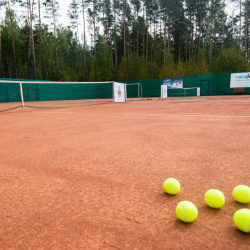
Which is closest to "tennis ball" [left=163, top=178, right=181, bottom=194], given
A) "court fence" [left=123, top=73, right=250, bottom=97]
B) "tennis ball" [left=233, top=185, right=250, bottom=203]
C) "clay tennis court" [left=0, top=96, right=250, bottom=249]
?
"clay tennis court" [left=0, top=96, right=250, bottom=249]

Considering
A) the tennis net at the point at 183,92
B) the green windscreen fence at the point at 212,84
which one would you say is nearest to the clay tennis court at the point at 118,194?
the green windscreen fence at the point at 212,84

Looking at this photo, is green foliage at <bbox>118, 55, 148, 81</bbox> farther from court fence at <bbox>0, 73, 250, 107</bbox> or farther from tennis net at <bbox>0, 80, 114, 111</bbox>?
tennis net at <bbox>0, 80, 114, 111</bbox>

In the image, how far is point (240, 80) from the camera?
2239 centimetres

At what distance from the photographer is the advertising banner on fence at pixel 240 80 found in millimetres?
21888

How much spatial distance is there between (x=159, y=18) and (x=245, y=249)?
42594 millimetres

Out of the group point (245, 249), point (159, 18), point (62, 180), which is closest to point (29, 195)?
point (62, 180)

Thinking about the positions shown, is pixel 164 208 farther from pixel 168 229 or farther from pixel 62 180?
pixel 62 180

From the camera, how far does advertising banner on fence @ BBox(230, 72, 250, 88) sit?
71.8 feet

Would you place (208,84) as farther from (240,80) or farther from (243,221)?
(243,221)

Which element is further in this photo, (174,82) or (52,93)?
(174,82)

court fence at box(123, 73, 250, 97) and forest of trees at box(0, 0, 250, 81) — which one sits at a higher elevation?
forest of trees at box(0, 0, 250, 81)

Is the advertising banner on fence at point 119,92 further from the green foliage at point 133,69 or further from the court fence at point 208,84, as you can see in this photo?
the green foliage at point 133,69

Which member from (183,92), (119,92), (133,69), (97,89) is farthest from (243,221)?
(133,69)

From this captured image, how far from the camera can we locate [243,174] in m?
2.03
